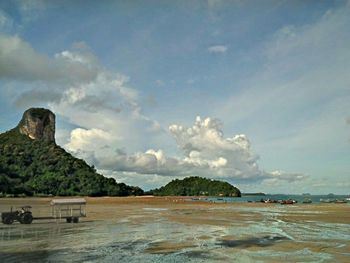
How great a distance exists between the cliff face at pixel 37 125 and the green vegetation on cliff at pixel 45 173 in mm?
3861

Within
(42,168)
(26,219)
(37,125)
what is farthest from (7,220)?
(37,125)

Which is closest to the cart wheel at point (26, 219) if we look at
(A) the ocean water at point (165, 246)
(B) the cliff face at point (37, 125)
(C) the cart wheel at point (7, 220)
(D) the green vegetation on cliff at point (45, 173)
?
(C) the cart wheel at point (7, 220)

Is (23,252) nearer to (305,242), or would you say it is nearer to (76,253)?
(76,253)

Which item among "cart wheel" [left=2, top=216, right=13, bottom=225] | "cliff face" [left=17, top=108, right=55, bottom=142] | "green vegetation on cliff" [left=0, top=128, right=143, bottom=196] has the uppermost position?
"cliff face" [left=17, top=108, right=55, bottom=142]

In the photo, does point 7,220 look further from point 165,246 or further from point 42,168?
point 42,168

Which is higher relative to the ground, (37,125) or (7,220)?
(37,125)

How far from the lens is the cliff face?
18862cm

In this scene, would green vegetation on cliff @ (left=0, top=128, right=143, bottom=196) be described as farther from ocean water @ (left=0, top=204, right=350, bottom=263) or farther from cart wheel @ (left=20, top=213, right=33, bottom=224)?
ocean water @ (left=0, top=204, right=350, bottom=263)

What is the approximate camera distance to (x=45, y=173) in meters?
154

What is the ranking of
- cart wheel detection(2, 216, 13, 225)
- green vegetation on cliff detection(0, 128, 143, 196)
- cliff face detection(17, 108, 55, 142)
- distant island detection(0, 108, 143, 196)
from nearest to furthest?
cart wheel detection(2, 216, 13, 225) < green vegetation on cliff detection(0, 128, 143, 196) < distant island detection(0, 108, 143, 196) < cliff face detection(17, 108, 55, 142)

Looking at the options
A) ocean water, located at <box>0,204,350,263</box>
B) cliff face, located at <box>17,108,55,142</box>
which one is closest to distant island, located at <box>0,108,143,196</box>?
cliff face, located at <box>17,108,55,142</box>

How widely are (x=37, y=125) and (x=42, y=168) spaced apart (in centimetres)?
3812

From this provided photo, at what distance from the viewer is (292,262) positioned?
64.6 ft

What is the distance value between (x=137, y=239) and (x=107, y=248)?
4976 millimetres
